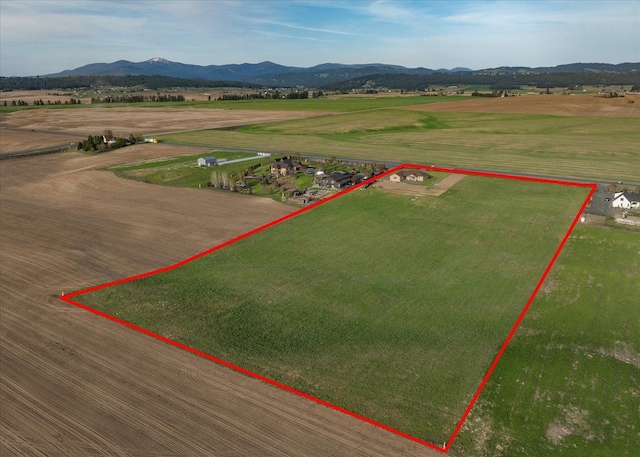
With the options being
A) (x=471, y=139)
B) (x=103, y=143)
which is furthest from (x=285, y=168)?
(x=103, y=143)

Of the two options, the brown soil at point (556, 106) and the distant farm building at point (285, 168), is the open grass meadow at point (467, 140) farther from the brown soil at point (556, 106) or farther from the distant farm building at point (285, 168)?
the distant farm building at point (285, 168)

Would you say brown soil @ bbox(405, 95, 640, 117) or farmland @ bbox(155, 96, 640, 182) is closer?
farmland @ bbox(155, 96, 640, 182)

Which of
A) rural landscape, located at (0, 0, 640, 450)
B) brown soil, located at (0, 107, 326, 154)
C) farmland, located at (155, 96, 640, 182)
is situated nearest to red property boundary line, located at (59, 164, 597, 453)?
rural landscape, located at (0, 0, 640, 450)

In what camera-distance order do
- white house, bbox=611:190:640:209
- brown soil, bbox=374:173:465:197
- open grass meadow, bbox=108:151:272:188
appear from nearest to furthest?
white house, bbox=611:190:640:209 → brown soil, bbox=374:173:465:197 → open grass meadow, bbox=108:151:272:188

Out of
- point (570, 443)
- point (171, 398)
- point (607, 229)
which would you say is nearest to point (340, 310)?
point (171, 398)

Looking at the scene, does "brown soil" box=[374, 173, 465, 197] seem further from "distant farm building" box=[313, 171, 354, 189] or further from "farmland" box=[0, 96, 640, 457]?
"farmland" box=[0, 96, 640, 457]

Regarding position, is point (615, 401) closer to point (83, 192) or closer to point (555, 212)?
point (555, 212)

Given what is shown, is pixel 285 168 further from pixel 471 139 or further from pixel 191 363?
pixel 471 139
